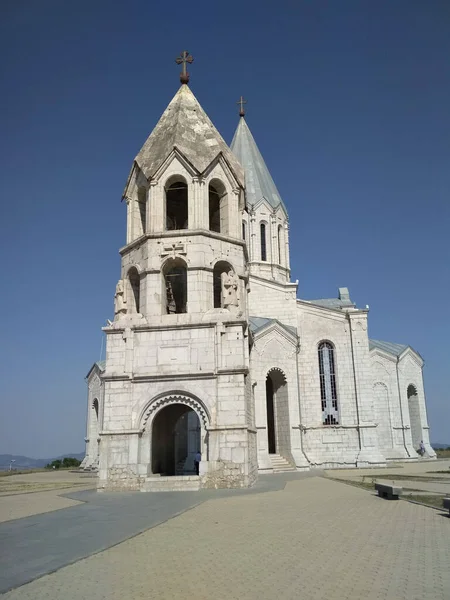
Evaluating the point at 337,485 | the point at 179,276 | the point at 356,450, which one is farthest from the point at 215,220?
the point at 356,450

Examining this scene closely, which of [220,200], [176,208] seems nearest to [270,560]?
[220,200]

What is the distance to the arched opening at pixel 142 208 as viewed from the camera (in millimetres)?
19450

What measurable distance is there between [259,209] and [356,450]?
16.9 m

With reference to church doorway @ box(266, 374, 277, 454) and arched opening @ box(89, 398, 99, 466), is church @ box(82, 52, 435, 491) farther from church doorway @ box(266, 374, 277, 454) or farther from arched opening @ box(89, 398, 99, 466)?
arched opening @ box(89, 398, 99, 466)

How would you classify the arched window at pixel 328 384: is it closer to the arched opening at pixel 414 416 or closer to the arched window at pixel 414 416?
the arched window at pixel 414 416

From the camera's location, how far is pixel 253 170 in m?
37.4

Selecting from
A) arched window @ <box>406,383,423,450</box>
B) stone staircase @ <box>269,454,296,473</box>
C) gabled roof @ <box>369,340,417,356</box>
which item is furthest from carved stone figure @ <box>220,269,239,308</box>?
arched window @ <box>406,383,423,450</box>

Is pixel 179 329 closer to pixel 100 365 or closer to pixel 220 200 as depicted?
pixel 220 200

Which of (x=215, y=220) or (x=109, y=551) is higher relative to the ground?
(x=215, y=220)

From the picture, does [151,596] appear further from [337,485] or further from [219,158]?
[219,158]

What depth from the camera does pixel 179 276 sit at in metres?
21.0

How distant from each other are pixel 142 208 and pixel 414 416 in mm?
26144

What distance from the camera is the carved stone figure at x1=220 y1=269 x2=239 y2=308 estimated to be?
17344 mm

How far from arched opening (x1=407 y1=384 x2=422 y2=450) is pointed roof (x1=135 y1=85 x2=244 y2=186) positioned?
2371 centimetres
